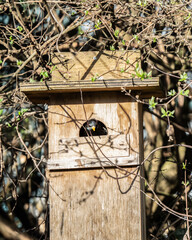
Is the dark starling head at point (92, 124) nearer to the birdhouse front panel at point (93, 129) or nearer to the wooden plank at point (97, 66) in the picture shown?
the birdhouse front panel at point (93, 129)

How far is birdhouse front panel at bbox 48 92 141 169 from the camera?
2748 mm

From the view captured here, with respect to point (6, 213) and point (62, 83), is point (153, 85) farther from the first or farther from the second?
point (6, 213)

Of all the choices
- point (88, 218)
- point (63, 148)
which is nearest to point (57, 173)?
point (63, 148)

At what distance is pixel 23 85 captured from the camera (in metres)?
2.77

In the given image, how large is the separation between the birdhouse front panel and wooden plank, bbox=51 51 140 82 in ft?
0.40

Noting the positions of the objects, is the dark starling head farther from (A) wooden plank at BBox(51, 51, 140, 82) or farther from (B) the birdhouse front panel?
(A) wooden plank at BBox(51, 51, 140, 82)

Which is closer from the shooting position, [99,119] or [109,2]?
[99,119]

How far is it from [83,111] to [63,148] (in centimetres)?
25

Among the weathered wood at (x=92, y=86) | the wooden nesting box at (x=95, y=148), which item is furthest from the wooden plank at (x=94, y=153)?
the weathered wood at (x=92, y=86)

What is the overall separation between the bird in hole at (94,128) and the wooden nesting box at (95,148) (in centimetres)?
1

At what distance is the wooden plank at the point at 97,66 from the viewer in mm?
2852

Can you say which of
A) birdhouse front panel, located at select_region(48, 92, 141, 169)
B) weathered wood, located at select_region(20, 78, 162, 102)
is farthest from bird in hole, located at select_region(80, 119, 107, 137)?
weathered wood, located at select_region(20, 78, 162, 102)

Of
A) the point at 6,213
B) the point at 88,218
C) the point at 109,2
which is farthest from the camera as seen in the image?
the point at 6,213

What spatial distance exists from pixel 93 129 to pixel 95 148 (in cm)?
13
